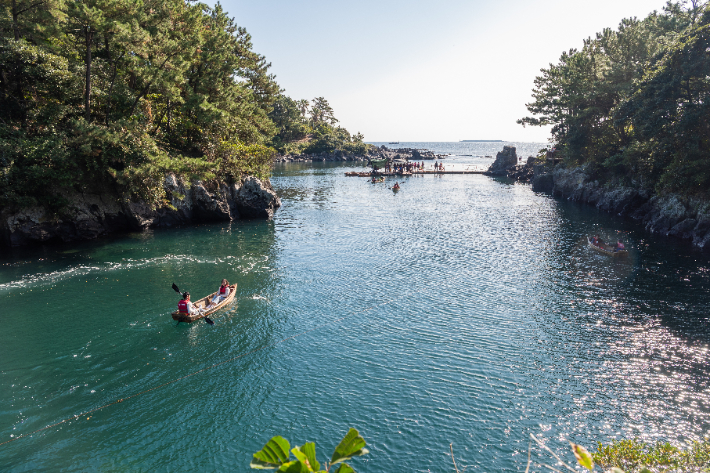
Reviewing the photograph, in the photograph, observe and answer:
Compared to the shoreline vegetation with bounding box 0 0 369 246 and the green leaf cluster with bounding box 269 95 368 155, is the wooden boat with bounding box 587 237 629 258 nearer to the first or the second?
the shoreline vegetation with bounding box 0 0 369 246

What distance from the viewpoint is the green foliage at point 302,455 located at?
11.8ft

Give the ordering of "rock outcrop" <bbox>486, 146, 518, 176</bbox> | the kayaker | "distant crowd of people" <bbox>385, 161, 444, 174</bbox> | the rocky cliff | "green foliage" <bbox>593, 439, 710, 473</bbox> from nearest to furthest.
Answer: "green foliage" <bbox>593, 439, 710, 473</bbox> → the kayaker → the rocky cliff → "distant crowd of people" <bbox>385, 161, 444, 174</bbox> → "rock outcrop" <bbox>486, 146, 518, 176</bbox>

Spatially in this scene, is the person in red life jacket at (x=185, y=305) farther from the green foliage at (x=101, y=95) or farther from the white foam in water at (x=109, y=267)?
the green foliage at (x=101, y=95)

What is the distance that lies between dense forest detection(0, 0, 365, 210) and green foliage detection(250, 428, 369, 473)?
1380 inches

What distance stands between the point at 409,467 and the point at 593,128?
208 ft

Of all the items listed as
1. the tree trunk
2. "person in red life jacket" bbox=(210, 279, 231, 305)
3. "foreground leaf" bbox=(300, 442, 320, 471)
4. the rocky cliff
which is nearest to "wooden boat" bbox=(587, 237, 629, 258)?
"person in red life jacket" bbox=(210, 279, 231, 305)

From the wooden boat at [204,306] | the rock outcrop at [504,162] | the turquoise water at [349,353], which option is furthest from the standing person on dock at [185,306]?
the rock outcrop at [504,162]

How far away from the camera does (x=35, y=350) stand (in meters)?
18.7

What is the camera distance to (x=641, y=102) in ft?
134

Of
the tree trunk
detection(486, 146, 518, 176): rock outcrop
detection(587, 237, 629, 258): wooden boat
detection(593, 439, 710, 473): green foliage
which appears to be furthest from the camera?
detection(486, 146, 518, 176): rock outcrop

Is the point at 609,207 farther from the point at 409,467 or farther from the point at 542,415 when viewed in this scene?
the point at 409,467

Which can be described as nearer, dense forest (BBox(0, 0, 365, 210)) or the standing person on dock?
the standing person on dock

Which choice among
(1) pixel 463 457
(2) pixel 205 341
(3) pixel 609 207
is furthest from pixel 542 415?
(3) pixel 609 207

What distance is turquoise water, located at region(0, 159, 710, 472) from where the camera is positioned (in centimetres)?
1366
